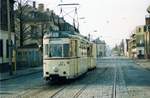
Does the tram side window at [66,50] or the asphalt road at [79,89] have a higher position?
the tram side window at [66,50]

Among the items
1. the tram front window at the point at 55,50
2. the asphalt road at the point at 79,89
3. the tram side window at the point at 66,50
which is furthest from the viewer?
the tram side window at the point at 66,50

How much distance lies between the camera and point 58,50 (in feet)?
90.3

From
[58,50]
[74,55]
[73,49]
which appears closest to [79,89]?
[58,50]

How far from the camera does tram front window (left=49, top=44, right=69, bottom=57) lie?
27.5 metres

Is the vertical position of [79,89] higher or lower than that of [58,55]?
lower

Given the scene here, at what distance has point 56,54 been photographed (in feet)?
90.1

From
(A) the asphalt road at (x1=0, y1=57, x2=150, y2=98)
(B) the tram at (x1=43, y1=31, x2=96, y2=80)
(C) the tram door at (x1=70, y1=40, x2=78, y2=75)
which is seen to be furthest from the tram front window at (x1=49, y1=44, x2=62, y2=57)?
(A) the asphalt road at (x1=0, y1=57, x2=150, y2=98)

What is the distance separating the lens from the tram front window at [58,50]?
27469 mm

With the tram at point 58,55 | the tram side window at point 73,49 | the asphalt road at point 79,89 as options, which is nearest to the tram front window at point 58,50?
the tram at point 58,55

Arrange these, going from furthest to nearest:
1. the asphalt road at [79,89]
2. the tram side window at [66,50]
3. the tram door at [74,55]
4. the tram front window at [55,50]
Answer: the tram door at [74,55] < the tram side window at [66,50] < the tram front window at [55,50] < the asphalt road at [79,89]

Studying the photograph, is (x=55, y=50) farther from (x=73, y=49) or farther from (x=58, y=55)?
(x=73, y=49)

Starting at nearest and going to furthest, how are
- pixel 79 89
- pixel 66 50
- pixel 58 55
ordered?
pixel 79 89 < pixel 58 55 < pixel 66 50

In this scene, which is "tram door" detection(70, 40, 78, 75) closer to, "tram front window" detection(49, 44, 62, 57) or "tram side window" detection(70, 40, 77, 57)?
"tram side window" detection(70, 40, 77, 57)

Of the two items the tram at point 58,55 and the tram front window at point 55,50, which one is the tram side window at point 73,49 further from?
the tram front window at point 55,50
